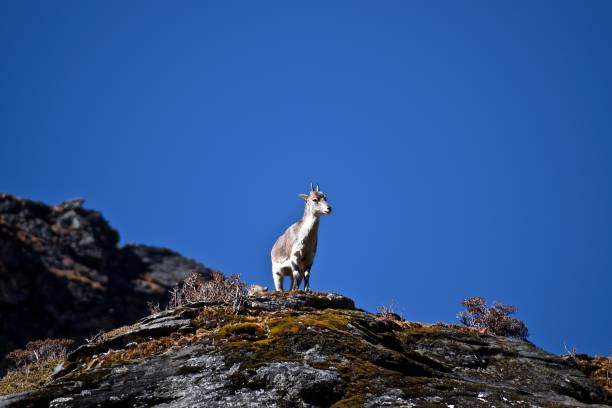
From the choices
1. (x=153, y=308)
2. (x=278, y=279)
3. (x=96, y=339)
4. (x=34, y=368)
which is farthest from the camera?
(x=278, y=279)

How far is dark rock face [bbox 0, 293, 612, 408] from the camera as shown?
1483 cm

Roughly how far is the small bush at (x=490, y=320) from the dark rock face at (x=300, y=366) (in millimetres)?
5330

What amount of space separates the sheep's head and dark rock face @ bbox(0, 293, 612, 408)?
5.22m

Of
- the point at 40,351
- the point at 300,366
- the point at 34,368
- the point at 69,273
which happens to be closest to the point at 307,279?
the point at 34,368

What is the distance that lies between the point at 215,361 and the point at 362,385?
10.8ft

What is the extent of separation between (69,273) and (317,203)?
61.1 meters

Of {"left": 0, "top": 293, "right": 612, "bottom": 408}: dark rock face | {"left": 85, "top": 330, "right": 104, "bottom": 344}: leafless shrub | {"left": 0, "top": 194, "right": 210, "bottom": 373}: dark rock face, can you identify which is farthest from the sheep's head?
{"left": 0, "top": 194, "right": 210, "bottom": 373}: dark rock face

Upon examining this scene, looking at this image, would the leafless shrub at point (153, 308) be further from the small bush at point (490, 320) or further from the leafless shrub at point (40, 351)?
the small bush at point (490, 320)

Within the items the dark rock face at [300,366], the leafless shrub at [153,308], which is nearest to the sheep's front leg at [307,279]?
the dark rock face at [300,366]

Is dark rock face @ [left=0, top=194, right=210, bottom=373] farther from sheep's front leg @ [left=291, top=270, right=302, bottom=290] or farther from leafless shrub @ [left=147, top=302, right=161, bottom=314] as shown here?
sheep's front leg @ [left=291, top=270, right=302, bottom=290]

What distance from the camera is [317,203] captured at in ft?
88.9

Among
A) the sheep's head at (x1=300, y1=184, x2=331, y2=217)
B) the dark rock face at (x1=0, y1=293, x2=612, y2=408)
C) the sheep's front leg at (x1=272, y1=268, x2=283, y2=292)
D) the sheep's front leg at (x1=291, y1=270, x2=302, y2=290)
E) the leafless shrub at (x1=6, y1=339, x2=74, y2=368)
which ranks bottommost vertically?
the dark rock face at (x1=0, y1=293, x2=612, y2=408)

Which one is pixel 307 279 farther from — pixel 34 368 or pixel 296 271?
pixel 34 368

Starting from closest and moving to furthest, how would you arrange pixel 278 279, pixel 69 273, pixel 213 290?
1. pixel 213 290
2. pixel 278 279
3. pixel 69 273
